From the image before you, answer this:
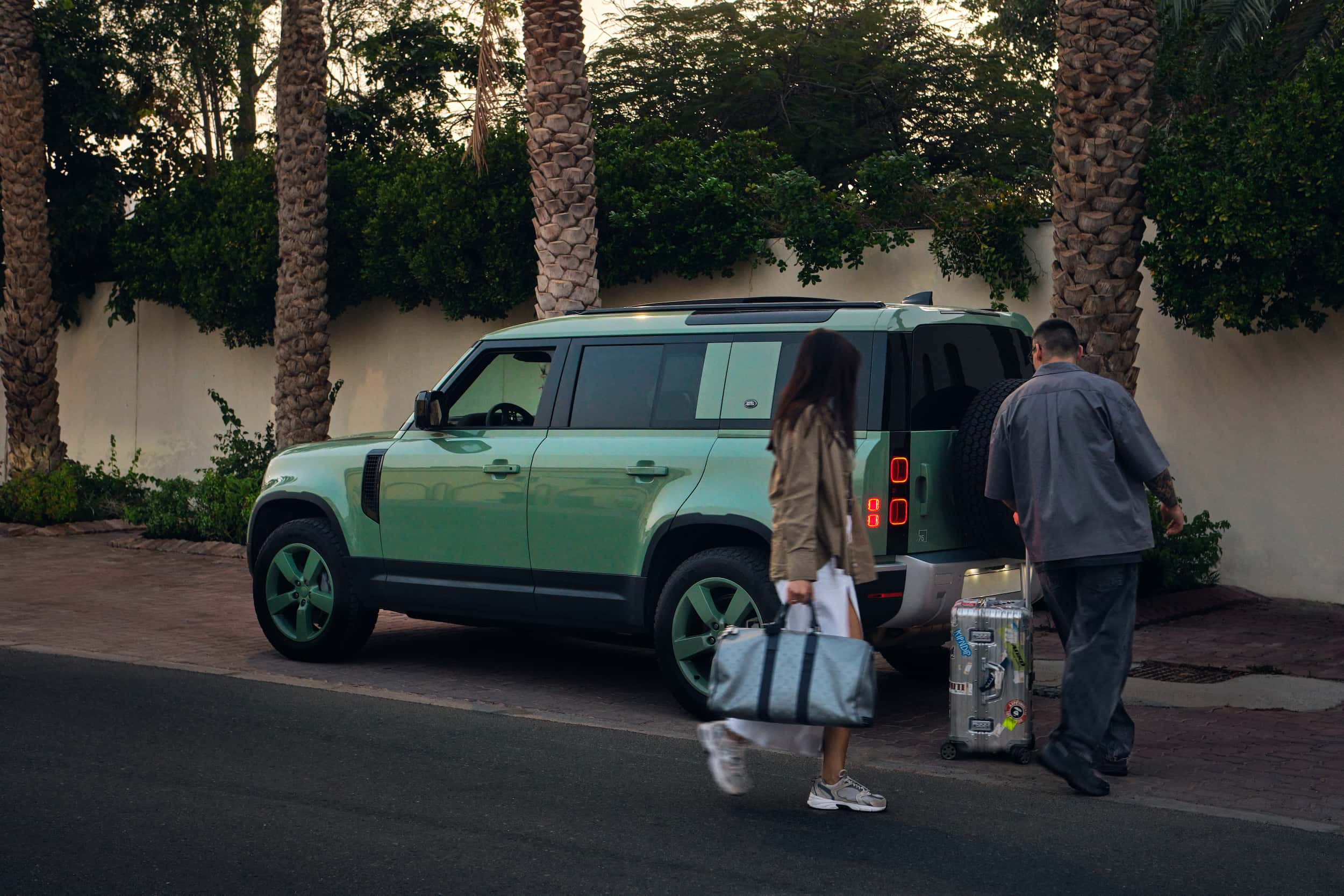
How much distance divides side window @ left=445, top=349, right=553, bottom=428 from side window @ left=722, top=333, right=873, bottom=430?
1324 mm

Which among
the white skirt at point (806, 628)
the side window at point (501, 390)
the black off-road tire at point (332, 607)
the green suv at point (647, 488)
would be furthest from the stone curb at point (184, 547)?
the white skirt at point (806, 628)

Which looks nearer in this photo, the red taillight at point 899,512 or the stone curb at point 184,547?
the red taillight at point 899,512

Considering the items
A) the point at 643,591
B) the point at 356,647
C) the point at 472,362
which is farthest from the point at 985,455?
the point at 356,647

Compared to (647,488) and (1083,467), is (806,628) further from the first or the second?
(647,488)

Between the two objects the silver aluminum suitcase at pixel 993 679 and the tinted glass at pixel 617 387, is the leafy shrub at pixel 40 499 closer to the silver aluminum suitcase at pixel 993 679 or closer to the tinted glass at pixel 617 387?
the tinted glass at pixel 617 387

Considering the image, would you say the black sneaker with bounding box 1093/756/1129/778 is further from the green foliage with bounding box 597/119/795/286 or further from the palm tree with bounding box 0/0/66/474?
the palm tree with bounding box 0/0/66/474

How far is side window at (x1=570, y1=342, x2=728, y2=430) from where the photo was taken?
7672mm

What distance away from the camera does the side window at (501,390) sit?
8539mm

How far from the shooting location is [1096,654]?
20.4ft

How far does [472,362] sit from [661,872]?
435 cm

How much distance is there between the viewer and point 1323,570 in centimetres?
1155

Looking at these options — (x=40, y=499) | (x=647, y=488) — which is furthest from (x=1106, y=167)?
(x=40, y=499)

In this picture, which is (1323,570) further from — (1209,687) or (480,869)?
(480,869)

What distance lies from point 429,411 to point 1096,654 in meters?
4.14
